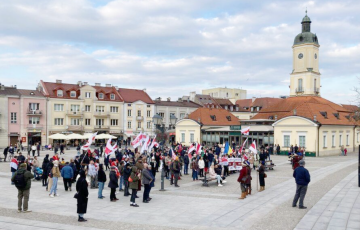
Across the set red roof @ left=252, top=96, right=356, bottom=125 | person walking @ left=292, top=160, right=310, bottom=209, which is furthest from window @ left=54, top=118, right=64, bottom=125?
person walking @ left=292, top=160, right=310, bottom=209

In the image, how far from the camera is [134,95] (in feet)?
228

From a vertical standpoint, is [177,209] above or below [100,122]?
below

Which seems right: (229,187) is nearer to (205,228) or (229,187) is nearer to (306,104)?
(205,228)

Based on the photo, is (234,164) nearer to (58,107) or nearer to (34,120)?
(34,120)

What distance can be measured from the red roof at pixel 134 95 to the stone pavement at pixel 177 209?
4964 cm

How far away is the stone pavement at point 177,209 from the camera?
36.8ft

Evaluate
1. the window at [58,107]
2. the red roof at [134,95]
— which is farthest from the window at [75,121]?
the red roof at [134,95]

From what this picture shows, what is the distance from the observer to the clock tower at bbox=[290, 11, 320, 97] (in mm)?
55531

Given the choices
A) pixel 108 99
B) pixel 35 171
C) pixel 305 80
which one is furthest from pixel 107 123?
pixel 35 171

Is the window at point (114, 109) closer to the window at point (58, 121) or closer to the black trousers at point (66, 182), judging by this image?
the window at point (58, 121)

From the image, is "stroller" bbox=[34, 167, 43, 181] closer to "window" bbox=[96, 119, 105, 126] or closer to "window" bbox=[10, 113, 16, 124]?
"window" bbox=[10, 113, 16, 124]

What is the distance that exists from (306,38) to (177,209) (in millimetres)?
50041

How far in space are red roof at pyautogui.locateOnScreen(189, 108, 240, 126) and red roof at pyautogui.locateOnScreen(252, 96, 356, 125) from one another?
707 centimetres

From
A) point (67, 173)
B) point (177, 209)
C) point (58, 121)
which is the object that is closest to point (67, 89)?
point (58, 121)
